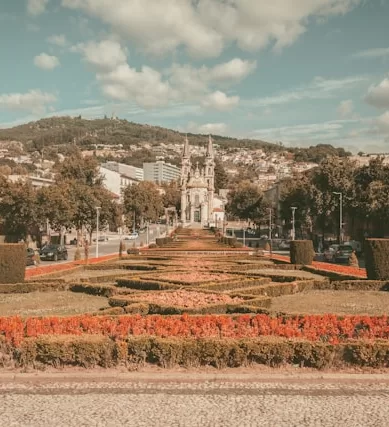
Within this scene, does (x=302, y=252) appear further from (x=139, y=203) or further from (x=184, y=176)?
(x=184, y=176)

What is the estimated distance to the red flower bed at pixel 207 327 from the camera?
10727 millimetres

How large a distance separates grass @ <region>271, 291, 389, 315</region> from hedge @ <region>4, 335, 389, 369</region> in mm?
5365

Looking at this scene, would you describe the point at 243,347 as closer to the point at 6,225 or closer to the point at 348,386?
the point at 348,386

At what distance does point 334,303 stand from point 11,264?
1301cm

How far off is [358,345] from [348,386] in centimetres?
93

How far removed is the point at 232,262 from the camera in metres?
33.0

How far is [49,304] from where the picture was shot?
18250mm

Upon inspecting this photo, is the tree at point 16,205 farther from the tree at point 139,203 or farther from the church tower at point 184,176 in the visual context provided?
the church tower at point 184,176

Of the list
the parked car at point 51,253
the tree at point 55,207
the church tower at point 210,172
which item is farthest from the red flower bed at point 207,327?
the church tower at point 210,172

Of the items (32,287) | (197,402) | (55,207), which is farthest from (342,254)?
(197,402)

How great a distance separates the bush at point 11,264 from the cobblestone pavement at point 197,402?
1364 cm

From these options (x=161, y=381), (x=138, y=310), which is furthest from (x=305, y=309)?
(x=161, y=381)

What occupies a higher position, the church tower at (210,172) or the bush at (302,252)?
the church tower at (210,172)

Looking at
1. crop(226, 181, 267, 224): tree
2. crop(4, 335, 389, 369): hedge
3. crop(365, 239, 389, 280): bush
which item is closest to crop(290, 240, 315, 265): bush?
crop(365, 239, 389, 280): bush
